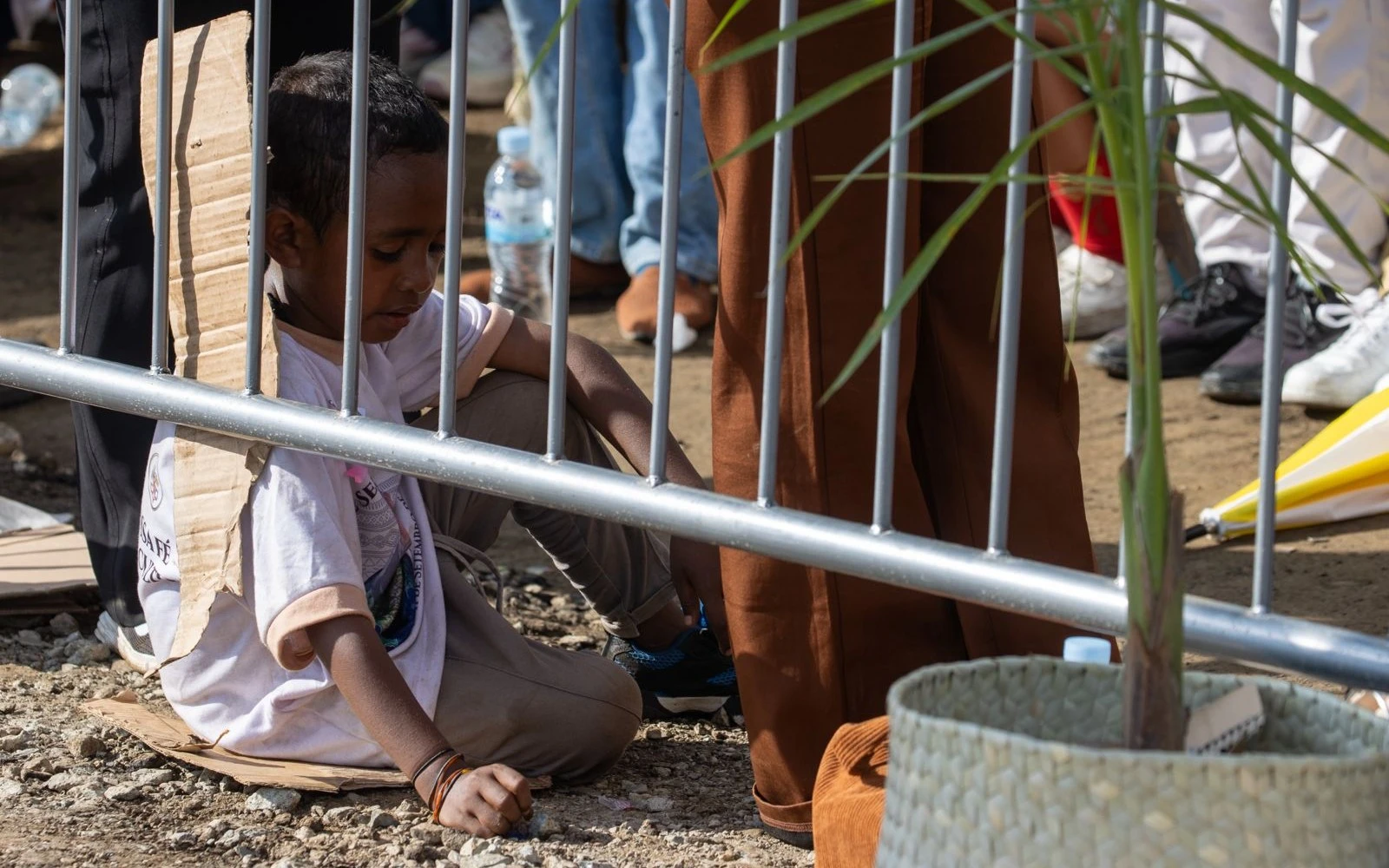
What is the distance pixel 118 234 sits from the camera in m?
2.71

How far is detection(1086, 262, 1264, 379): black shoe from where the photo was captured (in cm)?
453

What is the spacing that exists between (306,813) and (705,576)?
622 mm

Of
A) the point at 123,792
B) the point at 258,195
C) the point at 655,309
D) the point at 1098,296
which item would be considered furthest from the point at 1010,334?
the point at 655,309

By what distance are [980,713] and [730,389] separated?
2.25 ft

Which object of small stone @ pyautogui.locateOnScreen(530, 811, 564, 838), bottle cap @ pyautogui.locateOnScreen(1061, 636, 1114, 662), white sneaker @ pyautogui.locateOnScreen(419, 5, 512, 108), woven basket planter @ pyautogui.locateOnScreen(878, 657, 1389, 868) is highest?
white sneaker @ pyautogui.locateOnScreen(419, 5, 512, 108)

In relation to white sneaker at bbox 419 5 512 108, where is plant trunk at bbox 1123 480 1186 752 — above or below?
below

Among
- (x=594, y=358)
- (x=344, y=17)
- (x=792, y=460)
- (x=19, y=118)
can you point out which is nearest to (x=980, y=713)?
(x=792, y=460)

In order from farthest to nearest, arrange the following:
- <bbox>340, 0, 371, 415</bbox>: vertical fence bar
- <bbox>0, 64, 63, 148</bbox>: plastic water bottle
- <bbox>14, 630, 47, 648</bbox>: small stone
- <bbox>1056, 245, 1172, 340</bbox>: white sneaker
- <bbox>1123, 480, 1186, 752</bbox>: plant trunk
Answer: <bbox>0, 64, 63, 148</bbox>: plastic water bottle < <bbox>1056, 245, 1172, 340</bbox>: white sneaker < <bbox>14, 630, 47, 648</bbox>: small stone < <bbox>340, 0, 371, 415</bbox>: vertical fence bar < <bbox>1123, 480, 1186, 752</bbox>: plant trunk

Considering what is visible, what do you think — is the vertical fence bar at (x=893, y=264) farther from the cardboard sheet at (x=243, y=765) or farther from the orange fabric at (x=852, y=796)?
the cardboard sheet at (x=243, y=765)

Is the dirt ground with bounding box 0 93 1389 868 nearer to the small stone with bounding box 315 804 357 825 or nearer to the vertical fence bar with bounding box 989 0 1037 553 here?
the small stone with bounding box 315 804 357 825

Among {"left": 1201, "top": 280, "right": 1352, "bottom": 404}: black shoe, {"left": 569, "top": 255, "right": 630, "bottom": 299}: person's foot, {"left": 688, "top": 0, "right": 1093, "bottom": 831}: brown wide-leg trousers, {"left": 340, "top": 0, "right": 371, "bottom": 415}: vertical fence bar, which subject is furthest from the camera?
{"left": 569, "top": 255, "right": 630, "bottom": 299}: person's foot

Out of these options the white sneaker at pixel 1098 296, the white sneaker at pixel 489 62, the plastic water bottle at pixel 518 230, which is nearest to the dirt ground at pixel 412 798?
the white sneaker at pixel 1098 296

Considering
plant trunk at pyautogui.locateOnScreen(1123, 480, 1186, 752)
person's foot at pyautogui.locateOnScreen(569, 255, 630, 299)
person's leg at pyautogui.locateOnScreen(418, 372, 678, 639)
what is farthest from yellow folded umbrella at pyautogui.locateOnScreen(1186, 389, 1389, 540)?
person's foot at pyautogui.locateOnScreen(569, 255, 630, 299)

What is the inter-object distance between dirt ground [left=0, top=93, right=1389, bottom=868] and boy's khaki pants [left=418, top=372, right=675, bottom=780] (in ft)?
0.28
